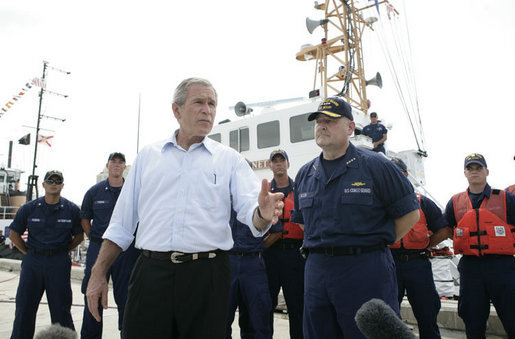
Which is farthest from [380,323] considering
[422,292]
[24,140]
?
[24,140]

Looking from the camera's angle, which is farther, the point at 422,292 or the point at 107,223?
the point at 107,223

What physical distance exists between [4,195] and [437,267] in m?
26.7

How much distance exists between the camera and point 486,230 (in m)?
3.59

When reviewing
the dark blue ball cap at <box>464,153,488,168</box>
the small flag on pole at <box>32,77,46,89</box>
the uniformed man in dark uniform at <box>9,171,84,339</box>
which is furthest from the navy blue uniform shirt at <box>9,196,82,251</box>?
the small flag on pole at <box>32,77,46,89</box>

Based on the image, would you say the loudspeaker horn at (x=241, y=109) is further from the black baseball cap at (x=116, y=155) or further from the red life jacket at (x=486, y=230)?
the red life jacket at (x=486, y=230)

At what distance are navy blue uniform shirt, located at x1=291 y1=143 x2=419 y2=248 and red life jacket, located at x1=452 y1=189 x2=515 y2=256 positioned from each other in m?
1.56

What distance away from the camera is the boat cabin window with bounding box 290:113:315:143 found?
29.2 ft

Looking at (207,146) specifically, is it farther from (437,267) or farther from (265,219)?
(437,267)

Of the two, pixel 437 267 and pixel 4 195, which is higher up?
pixel 4 195

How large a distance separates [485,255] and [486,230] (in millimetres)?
247

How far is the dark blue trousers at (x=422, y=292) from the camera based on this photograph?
354 centimetres

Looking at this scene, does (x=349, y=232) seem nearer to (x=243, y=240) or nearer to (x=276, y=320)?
(x=243, y=240)

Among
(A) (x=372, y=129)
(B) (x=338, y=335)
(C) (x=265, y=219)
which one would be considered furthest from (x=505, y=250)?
(A) (x=372, y=129)

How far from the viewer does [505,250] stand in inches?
137
